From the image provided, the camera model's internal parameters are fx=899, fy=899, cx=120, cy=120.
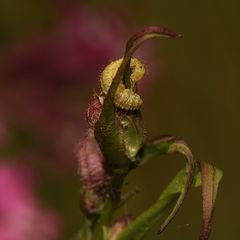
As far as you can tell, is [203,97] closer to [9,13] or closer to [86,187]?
[9,13]

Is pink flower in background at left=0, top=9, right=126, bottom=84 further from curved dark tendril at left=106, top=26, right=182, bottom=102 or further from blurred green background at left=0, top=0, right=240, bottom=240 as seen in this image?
curved dark tendril at left=106, top=26, right=182, bottom=102

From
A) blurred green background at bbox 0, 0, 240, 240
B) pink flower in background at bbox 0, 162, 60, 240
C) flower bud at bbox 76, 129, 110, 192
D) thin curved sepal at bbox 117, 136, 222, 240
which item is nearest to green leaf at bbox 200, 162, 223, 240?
thin curved sepal at bbox 117, 136, 222, 240

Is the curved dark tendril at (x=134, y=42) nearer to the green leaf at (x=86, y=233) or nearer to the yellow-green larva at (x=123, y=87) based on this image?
the yellow-green larva at (x=123, y=87)

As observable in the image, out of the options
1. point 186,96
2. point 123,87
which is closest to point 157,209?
point 123,87

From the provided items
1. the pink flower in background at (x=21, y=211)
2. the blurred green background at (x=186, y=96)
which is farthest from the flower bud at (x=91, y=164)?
the blurred green background at (x=186, y=96)

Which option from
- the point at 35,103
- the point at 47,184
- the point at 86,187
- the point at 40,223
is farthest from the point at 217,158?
the point at 86,187
